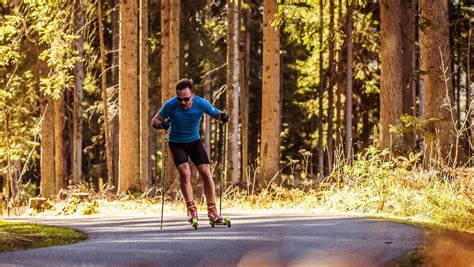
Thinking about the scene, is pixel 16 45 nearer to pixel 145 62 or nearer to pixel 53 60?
pixel 53 60

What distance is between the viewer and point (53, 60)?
22.0 m

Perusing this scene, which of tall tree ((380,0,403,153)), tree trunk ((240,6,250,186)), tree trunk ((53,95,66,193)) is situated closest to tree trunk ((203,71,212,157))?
tree trunk ((240,6,250,186))

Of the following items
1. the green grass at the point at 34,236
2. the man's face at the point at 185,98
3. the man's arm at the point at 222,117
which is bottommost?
the green grass at the point at 34,236

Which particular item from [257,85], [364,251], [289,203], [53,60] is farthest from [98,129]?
[364,251]

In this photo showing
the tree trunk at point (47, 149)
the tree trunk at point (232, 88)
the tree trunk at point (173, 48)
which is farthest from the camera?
the tree trunk at point (47, 149)

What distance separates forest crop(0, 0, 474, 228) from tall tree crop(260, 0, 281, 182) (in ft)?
0.10

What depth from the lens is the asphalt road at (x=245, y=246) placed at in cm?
805

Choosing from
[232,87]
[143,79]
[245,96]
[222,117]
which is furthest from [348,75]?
[222,117]

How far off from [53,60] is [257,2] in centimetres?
1573

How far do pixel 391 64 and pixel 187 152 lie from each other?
9.35 m

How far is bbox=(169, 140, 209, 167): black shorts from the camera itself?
11.5 metres

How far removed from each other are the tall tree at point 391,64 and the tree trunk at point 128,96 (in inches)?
262

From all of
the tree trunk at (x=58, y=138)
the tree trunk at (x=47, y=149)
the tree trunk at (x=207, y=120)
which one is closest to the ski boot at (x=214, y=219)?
the tree trunk at (x=47, y=149)

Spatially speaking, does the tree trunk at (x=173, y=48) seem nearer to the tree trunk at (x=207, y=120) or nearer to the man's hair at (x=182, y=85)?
the man's hair at (x=182, y=85)
